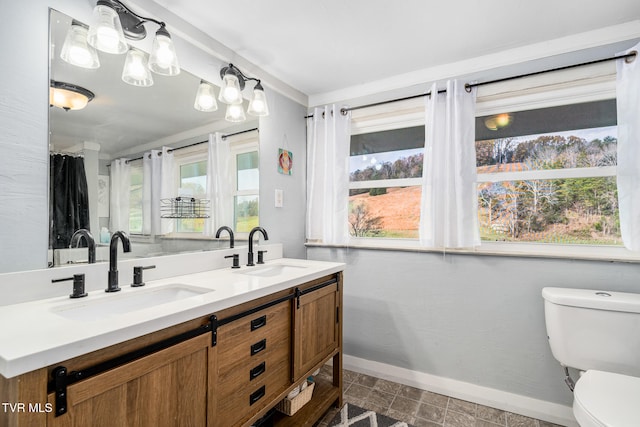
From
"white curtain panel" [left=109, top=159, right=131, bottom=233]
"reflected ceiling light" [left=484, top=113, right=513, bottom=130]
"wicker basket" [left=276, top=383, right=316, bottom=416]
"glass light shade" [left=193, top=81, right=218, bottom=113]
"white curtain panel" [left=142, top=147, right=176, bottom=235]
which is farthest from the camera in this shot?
"reflected ceiling light" [left=484, top=113, right=513, bottom=130]

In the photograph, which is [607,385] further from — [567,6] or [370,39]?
[370,39]

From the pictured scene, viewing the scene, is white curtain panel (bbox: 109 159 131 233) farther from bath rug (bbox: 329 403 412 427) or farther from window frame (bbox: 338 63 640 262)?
window frame (bbox: 338 63 640 262)

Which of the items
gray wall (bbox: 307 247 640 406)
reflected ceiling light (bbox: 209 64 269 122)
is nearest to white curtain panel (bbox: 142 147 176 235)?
reflected ceiling light (bbox: 209 64 269 122)

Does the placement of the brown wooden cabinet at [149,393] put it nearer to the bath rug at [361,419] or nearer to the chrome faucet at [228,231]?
the chrome faucet at [228,231]

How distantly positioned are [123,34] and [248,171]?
40.9 inches

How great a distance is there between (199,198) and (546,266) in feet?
7.10

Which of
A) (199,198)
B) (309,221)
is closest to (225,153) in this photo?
(199,198)

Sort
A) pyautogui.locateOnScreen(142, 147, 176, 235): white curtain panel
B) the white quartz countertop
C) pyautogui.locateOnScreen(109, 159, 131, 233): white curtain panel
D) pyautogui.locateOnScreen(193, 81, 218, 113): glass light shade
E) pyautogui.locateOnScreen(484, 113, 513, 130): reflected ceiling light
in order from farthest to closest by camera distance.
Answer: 1. pyautogui.locateOnScreen(484, 113, 513, 130): reflected ceiling light
2. pyautogui.locateOnScreen(193, 81, 218, 113): glass light shade
3. pyautogui.locateOnScreen(142, 147, 176, 235): white curtain panel
4. pyautogui.locateOnScreen(109, 159, 131, 233): white curtain panel
5. the white quartz countertop

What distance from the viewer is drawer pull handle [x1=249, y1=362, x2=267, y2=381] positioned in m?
1.31

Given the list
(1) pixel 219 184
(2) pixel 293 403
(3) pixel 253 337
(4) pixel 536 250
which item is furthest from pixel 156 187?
(4) pixel 536 250

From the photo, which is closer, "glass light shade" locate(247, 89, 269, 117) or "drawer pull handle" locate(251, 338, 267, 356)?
"drawer pull handle" locate(251, 338, 267, 356)

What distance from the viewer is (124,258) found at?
4.83 feet

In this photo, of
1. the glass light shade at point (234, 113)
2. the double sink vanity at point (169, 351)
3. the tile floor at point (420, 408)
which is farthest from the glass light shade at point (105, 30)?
the tile floor at point (420, 408)

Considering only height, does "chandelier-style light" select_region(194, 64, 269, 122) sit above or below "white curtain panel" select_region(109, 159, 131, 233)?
above
